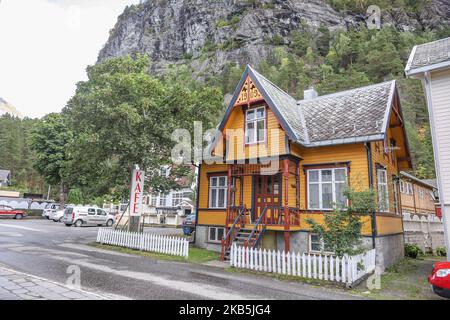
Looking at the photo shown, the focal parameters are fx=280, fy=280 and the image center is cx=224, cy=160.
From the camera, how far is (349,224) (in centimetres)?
1014

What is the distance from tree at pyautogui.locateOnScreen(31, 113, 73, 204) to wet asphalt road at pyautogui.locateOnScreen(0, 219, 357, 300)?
3395cm

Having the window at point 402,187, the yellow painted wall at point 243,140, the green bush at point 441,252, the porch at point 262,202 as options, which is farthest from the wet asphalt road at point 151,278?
the window at point 402,187

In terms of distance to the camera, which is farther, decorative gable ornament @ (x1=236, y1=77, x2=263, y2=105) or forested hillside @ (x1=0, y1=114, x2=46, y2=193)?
forested hillside @ (x1=0, y1=114, x2=46, y2=193)

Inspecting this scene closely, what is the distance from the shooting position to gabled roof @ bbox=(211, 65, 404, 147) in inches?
524

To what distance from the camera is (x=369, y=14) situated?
349ft

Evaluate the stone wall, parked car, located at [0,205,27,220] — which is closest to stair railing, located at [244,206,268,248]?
the stone wall

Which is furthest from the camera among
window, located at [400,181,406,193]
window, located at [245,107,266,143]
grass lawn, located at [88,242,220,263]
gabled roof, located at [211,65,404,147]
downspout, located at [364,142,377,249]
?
window, located at [400,181,406,193]

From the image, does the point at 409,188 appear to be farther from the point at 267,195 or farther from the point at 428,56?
the point at 267,195

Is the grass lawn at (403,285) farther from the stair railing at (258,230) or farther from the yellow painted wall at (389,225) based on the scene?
the stair railing at (258,230)

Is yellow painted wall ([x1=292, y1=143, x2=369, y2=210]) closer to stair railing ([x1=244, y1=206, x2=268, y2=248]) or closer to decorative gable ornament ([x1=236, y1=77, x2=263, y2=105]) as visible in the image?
stair railing ([x1=244, y1=206, x2=268, y2=248])

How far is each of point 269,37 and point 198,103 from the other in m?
95.3

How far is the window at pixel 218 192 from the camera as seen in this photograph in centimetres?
1803

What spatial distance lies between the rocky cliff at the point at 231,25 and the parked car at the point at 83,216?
7842 centimetres

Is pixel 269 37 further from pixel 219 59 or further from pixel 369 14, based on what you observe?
pixel 369 14
